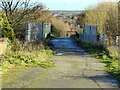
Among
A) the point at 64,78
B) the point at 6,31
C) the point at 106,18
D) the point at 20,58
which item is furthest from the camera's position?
the point at 106,18

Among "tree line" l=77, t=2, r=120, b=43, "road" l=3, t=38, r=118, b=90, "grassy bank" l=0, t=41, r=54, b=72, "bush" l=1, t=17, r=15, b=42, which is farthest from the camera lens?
"tree line" l=77, t=2, r=120, b=43

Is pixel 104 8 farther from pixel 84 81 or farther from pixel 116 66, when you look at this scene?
pixel 84 81

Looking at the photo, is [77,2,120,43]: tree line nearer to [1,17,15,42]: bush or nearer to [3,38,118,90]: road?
[1,17,15,42]: bush

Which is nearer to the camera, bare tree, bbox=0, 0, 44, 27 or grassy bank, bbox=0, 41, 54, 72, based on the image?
grassy bank, bbox=0, 41, 54, 72

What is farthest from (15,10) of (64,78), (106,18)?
(64,78)

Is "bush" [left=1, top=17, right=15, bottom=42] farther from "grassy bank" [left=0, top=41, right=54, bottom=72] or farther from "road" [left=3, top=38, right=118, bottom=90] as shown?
"road" [left=3, top=38, right=118, bottom=90]

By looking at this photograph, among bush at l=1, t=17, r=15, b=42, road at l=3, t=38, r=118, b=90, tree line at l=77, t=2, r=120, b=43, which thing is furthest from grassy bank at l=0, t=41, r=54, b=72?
tree line at l=77, t=2, r=120, b=43

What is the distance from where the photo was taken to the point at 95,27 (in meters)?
32.6

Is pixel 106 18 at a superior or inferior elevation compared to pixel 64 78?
superior

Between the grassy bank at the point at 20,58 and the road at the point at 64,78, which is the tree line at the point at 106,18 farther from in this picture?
the road at the point at 64,78

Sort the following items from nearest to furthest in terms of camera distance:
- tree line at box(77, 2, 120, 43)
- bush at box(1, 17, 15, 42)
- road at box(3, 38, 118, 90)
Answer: road at box(3, 38, 118, 90), bush at box(1, 17, 15, 42), tree line at box(77, 2, 120, 43)

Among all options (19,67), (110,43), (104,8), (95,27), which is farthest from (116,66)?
(104,8)

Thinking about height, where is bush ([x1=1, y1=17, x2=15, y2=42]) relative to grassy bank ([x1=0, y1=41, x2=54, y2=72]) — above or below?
above

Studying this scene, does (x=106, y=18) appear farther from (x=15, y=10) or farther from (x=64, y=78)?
(x=64, y=78)
